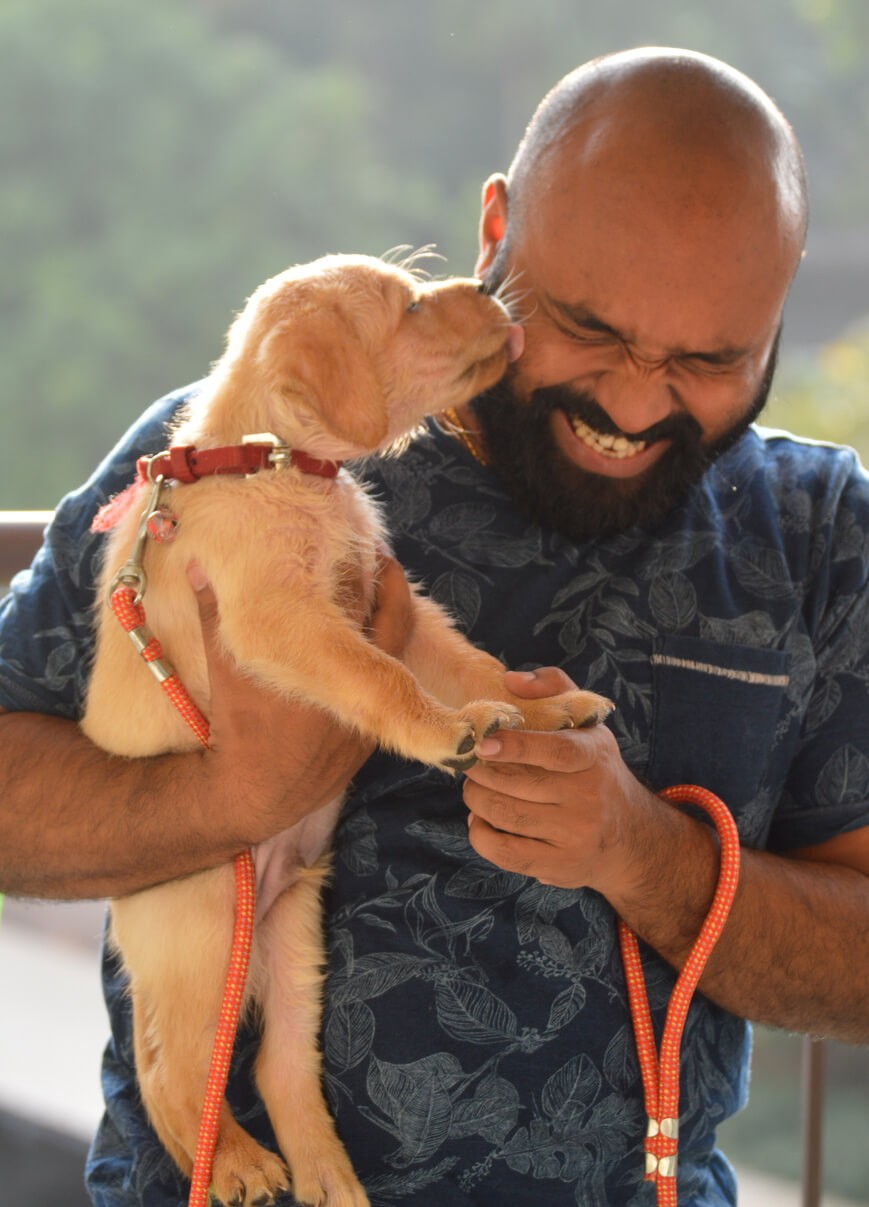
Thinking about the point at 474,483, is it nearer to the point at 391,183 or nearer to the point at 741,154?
the point at 741,154

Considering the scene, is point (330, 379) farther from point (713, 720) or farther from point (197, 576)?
point (713, 720)

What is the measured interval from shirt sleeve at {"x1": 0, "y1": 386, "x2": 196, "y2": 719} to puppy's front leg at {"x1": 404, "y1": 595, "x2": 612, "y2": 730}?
0.48 meters

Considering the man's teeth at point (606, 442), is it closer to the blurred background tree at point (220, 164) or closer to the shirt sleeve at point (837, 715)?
the shirt sleeve at point (837, 715)

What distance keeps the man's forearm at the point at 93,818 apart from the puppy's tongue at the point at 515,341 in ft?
2.48

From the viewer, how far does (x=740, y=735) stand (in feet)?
5.89

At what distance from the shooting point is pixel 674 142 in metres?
1.86

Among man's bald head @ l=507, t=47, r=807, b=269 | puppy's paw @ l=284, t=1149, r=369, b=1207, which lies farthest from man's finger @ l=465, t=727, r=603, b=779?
man's bald head @ l=507, t=47, r=807, b=269

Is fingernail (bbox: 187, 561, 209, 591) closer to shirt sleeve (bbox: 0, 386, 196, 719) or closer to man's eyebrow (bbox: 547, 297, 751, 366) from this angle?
shirt sleeve (bbox: 0, 386, 196, 719)

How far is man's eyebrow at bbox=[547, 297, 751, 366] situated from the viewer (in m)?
1.88

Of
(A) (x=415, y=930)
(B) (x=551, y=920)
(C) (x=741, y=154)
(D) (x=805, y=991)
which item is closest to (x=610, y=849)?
(B) (x=551, y=920)

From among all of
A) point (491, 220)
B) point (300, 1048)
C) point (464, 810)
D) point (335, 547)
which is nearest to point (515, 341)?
point (491, 220)

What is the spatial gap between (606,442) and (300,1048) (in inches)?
40.0

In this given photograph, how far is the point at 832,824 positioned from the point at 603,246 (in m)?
0.92

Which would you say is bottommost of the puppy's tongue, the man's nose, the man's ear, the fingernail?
the fingernail
